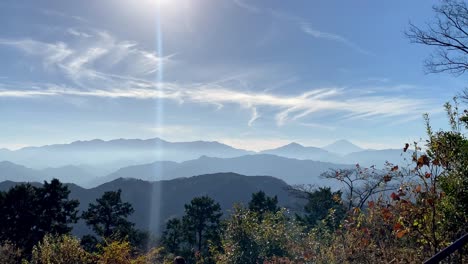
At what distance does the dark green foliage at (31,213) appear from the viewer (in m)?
35.0

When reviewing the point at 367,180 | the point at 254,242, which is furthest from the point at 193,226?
the point at 367,180

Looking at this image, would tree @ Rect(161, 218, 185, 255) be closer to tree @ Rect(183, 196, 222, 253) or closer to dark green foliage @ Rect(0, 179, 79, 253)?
tree @ Rect(183, 196, 222, 253)

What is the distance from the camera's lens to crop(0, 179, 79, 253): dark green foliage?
35000mm

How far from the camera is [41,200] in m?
37.6

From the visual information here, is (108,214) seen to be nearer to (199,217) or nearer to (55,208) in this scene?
(55,208)

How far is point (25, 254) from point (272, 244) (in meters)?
28.6

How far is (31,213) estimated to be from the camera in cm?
3578

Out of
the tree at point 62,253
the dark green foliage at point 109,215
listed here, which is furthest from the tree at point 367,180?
the dark green foliage at point 109,215

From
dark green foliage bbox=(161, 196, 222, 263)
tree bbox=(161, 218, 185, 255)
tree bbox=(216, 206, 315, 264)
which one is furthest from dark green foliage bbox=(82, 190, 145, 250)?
tree bbox=(216, 206, 315, 264)

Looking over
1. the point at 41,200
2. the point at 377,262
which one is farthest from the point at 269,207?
the point at 377,262

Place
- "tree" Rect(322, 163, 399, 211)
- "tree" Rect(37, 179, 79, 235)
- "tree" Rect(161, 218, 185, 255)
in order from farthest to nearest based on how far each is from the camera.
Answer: "tree" Rect(161, 218, 185, 255) → "tree" Rect(37, 179, 79, 235) → "tree" Rect(322, 163, 399, 211)

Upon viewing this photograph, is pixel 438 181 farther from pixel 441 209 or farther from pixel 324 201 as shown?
pixel 324 201

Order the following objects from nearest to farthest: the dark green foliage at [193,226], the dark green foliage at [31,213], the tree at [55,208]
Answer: the dark green foliage at [31,213] < the tree at [55,208] < the dark green foliage at [193,226]

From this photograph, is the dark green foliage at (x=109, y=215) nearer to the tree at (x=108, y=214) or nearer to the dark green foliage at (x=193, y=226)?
the tree at (x=108, y=214)
